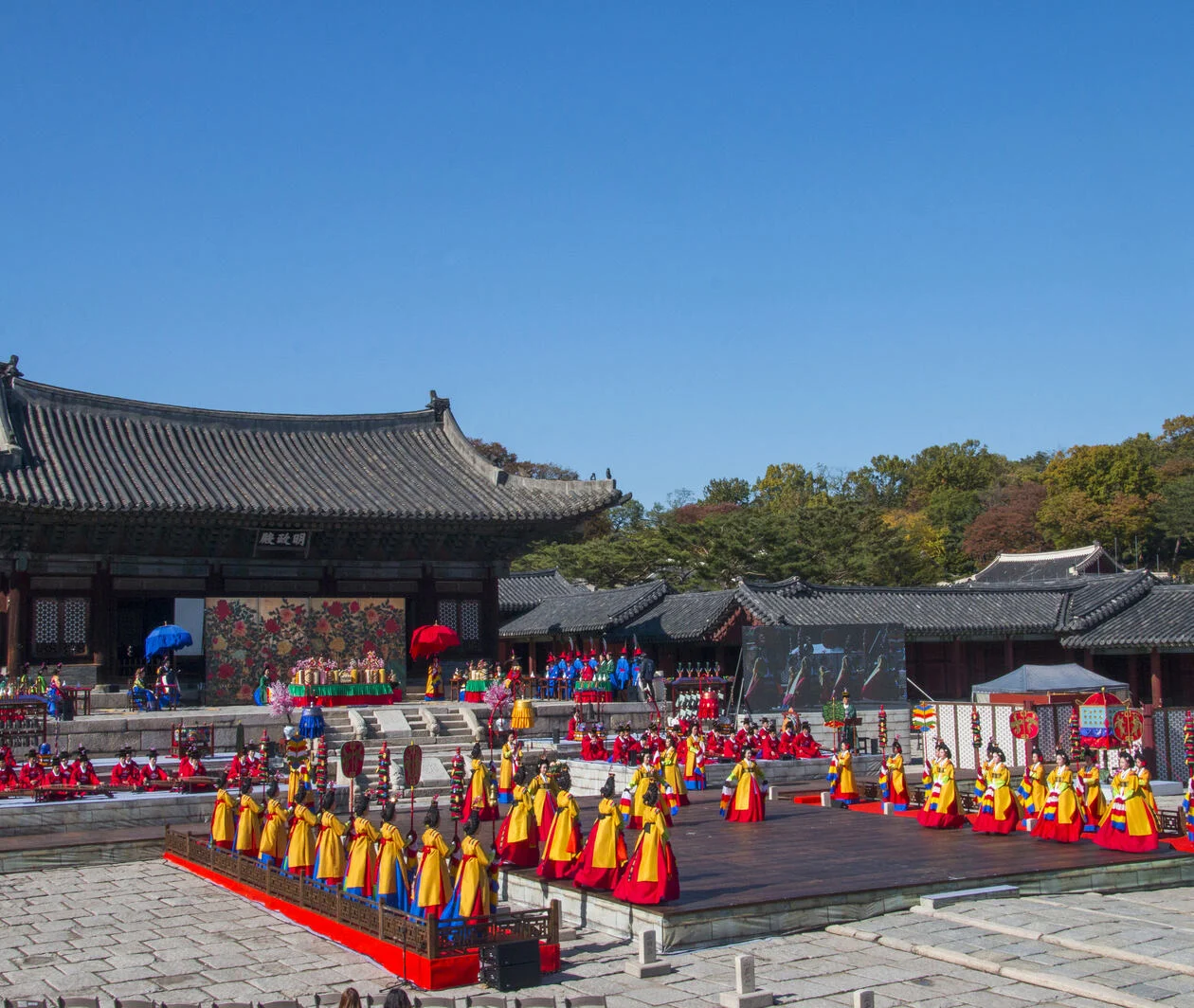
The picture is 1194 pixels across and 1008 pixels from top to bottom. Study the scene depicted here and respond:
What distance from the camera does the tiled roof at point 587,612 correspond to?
3947 centimetres

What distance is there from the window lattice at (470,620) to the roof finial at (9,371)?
40.5 feet

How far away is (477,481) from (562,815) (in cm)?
2035

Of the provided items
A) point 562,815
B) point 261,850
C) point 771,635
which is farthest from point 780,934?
point 771,635

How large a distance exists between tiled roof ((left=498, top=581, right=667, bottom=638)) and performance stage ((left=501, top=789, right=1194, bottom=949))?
1996 cm

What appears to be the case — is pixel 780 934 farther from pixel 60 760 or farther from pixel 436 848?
pixel 60 760

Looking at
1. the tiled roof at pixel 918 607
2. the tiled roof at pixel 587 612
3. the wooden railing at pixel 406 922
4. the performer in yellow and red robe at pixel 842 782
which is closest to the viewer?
the wooden railing at pixel 406 922

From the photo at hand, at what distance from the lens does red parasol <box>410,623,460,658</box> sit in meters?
29.4

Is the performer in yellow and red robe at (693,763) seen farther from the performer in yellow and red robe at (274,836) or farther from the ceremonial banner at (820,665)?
the performer in yellow and red robe at (274,836)

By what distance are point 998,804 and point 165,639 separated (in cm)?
1815

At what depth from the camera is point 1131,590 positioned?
36406 mm

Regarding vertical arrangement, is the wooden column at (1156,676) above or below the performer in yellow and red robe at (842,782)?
above

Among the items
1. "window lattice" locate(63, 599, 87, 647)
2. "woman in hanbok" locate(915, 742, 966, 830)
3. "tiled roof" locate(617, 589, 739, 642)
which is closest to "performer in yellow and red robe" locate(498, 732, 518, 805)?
"woman in hanbok" locate(915, 742, 966, 830)

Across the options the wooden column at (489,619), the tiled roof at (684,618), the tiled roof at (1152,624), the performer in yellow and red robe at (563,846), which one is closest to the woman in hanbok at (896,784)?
the performer in yellow and red robe at (563,846)

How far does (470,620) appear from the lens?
3216 centimetres
